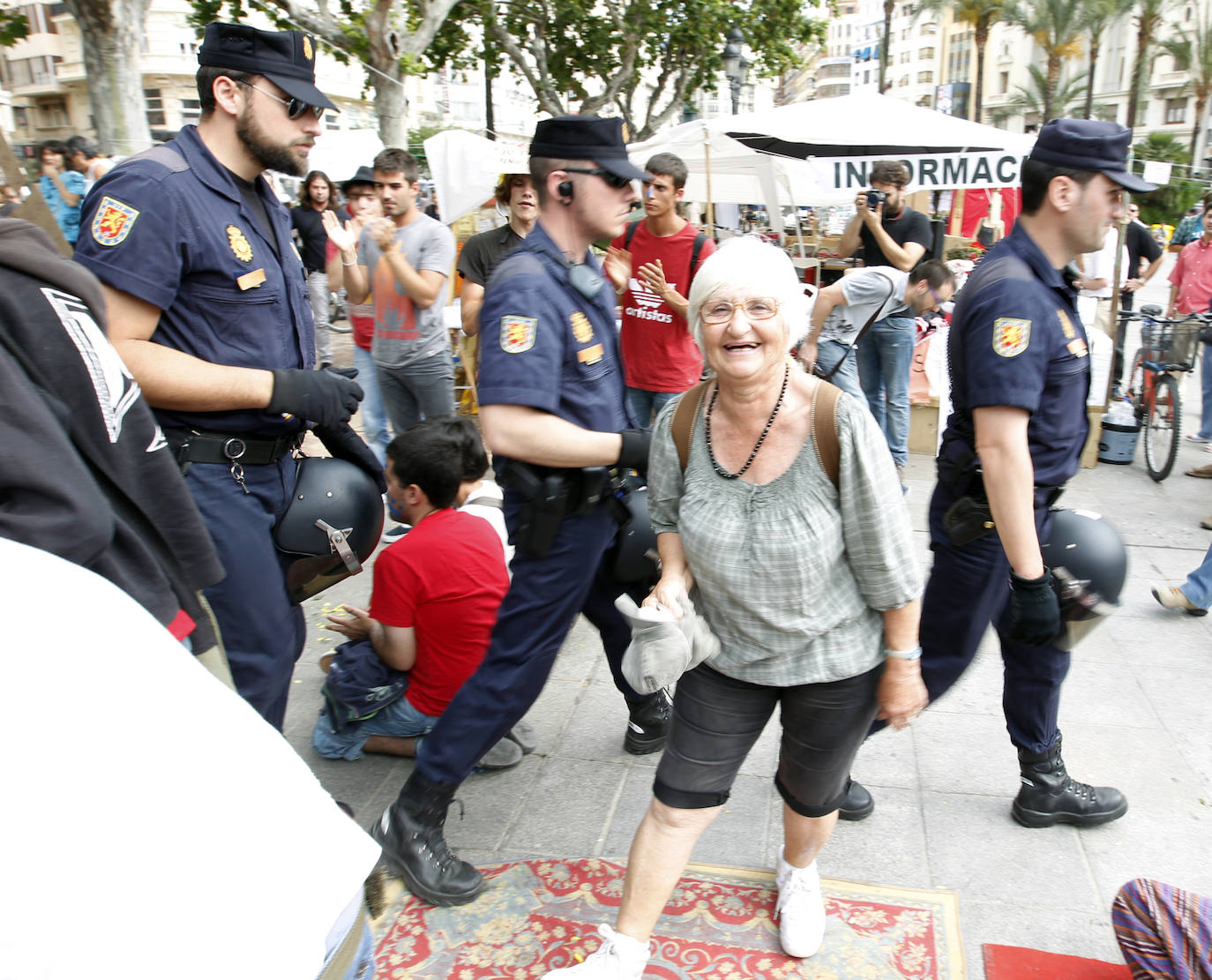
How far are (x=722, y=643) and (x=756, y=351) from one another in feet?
2.18

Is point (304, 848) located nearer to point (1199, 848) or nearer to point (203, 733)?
point (203, 733)

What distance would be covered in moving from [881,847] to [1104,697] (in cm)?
146

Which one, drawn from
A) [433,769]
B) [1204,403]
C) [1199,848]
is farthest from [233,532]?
[1204,403]

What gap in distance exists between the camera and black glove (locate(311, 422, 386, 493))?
2623mm

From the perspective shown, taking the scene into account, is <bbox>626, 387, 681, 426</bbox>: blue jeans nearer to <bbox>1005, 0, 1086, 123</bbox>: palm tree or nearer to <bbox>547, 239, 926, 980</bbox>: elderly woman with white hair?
<bbox>547, 239, 926, 980</bbox>: elderly woman with white hair

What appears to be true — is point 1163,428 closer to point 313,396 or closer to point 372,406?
point 372,406

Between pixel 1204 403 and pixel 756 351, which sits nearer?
pixel 756 351

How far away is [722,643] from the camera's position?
6.86 ft

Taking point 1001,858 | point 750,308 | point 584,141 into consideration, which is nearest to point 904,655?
point 750,308

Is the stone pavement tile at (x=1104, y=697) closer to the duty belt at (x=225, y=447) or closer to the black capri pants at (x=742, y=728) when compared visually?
the black capri pants at (x=742, y=728)

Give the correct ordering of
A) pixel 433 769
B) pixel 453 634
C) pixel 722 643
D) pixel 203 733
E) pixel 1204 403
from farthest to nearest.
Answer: pixel 1204 403, pixel 453 634, pixel 433 769, pixel 722 643, pixel 203 733

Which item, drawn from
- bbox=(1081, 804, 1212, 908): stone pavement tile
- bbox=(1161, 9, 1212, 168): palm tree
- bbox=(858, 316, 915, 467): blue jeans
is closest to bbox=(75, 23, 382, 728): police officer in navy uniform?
bbox=(1081, 804, 1212, 908): stone pavement tile

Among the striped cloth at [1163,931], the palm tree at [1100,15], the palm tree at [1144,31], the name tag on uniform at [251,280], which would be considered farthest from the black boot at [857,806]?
the palm tree at [1144,31]

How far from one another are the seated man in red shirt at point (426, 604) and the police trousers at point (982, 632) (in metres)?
1.37
